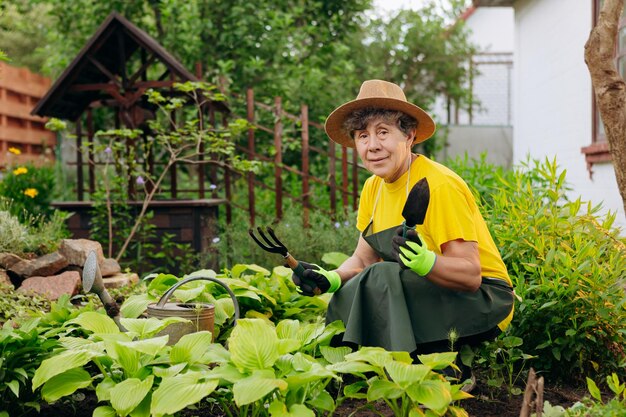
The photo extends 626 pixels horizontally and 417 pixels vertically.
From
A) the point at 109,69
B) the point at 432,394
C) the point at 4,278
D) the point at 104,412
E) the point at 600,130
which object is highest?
the point at 109,69

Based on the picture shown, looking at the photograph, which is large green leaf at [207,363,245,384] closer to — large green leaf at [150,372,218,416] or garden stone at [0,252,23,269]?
large green leaf at [150,372,218,416]

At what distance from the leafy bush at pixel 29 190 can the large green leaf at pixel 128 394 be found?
504cm

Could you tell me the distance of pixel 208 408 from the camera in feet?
10.9

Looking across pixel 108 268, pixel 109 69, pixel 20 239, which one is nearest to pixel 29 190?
pixel 109 69

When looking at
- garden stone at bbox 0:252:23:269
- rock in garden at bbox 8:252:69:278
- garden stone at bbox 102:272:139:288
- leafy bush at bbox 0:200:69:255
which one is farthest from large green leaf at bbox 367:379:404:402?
leafy bush at bbox 0:200:69:255

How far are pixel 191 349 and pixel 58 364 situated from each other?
0.46 metres

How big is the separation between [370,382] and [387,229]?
83 cm

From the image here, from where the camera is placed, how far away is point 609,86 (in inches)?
120

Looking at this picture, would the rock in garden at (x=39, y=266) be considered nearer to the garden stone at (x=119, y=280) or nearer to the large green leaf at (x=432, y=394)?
the garden stone at (x=119, y=280)

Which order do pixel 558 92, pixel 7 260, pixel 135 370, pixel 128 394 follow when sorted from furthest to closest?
pixel 558 92, pixel 7 260, pixel 135 370, pixel 128 394

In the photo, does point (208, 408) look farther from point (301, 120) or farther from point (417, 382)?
point (301, 120)

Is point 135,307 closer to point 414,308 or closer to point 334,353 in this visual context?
point 334,353

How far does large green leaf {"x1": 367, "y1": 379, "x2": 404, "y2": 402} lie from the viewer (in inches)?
109

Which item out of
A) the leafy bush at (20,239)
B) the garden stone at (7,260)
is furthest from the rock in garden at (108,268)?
the garden stone at (7,260)
